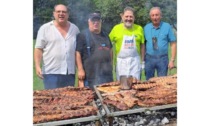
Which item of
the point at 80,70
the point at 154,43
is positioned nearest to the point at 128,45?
the point at 154,43

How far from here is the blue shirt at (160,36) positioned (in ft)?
14.0

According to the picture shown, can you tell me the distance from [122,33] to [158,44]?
0.40m

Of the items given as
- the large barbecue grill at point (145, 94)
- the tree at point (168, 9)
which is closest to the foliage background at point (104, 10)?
the tree at point (168, 9)

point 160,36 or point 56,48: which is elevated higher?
point 160,36

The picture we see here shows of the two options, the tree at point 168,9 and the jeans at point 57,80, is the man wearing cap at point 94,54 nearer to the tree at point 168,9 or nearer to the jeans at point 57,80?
the jeans at point 57,80

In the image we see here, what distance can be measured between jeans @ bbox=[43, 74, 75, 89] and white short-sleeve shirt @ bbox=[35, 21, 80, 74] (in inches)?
1.5

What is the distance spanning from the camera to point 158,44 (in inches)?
170

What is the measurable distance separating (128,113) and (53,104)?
711 millimetres

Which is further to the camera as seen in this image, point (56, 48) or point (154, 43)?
point (154, 43)

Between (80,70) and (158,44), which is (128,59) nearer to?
(158,44)

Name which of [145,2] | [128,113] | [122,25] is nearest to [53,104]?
[128,113]

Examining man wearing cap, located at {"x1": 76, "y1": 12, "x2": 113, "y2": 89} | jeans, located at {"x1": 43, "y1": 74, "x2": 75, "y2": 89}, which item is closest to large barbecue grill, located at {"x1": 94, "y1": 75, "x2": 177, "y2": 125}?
man wearing cap, located at {"x1": 76, "y1": 12, "x2": 113, "y2": 89}
